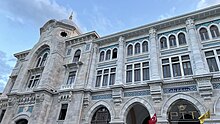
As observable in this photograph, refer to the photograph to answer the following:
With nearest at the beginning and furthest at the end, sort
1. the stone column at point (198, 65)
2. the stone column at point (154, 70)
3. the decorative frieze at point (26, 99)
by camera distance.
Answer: the stone column at point (198, 65), the stone column at point (154, 70), the decorative frieze at point (26, 99)

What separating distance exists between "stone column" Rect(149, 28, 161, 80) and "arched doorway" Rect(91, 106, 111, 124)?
5555 mm

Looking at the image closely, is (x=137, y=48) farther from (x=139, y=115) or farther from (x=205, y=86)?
(x=205, y=86)

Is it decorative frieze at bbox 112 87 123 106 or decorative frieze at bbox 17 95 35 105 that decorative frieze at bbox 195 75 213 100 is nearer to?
decorative frieze at bbox 112 87 123 106

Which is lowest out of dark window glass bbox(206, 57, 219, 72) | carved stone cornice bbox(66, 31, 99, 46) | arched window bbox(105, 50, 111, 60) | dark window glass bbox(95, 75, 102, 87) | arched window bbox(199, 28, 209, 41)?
dark window glass bbox(95, 75, 102, 87)

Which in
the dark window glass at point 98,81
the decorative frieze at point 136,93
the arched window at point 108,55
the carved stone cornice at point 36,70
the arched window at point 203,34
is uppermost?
the arched window at point 203,34

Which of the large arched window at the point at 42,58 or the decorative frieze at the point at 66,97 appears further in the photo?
the large arched window at the point at 42,58

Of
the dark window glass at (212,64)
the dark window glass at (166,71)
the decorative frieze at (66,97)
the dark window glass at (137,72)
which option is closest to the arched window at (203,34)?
the dark window glass at (212,64)

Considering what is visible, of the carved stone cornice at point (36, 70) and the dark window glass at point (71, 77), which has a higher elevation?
the carved stone cornice at point (36, 70)

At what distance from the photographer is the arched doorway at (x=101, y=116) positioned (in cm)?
1546

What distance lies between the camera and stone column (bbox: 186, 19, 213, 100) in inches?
468

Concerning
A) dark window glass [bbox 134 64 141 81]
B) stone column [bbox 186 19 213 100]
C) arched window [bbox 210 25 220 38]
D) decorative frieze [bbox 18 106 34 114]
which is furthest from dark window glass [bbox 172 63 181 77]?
decorative frieze [bbox 18 106 34 114]

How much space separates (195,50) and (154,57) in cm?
350

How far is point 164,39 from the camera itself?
16688mm

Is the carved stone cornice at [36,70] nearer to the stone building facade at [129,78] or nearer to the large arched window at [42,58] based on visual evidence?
the stone building facade at [129,78]
